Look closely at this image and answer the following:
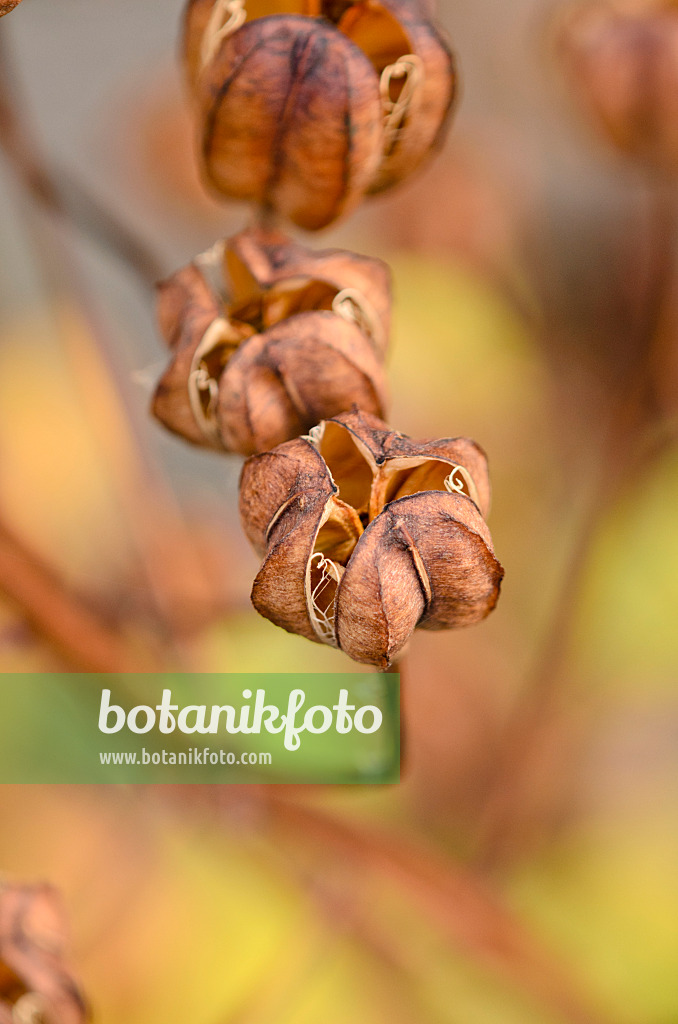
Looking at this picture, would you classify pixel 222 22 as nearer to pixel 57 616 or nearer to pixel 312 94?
pixel 312 94

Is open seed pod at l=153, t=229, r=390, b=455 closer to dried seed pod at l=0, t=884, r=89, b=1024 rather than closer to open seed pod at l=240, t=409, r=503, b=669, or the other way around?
open seed pod at l=240, t=409, r=503, b=669

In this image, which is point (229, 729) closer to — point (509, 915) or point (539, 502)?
point (509, 915)

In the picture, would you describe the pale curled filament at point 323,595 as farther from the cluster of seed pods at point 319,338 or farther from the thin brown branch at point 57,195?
the thin brown branch at point 57,195

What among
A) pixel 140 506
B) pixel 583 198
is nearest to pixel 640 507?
pixel 583 198

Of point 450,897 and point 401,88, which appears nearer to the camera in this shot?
point 401,88

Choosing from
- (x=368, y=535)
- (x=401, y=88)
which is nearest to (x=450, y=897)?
(x=368, y=535)

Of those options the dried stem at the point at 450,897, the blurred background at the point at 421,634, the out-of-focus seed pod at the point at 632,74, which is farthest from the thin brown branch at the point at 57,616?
the out-of-focus seed pod at the point at 632,74
